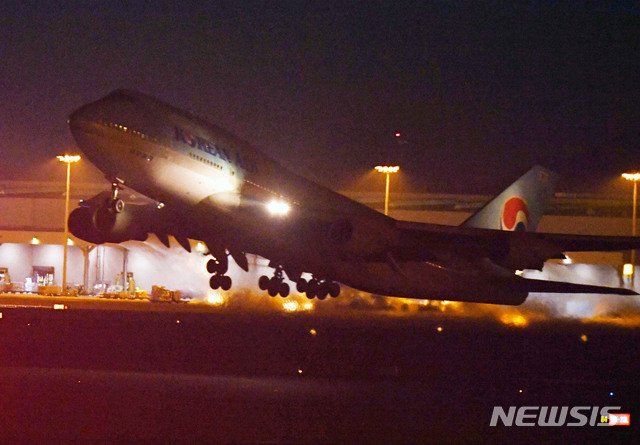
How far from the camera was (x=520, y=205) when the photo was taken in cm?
3175

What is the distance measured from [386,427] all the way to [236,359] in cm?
856

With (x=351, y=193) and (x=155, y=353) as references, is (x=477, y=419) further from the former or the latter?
(x=351, y=193)

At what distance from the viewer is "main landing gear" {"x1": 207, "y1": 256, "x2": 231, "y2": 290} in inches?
1069

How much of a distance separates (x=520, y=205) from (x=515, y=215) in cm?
55

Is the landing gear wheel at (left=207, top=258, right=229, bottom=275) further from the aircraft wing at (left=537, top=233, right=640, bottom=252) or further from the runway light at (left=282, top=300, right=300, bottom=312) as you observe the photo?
the aircraft wing at (left=537, top=233, right=640, bottom=252)

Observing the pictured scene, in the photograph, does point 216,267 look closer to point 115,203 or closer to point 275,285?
point 275,285

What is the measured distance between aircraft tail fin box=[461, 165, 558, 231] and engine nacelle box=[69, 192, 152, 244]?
11.3 metres

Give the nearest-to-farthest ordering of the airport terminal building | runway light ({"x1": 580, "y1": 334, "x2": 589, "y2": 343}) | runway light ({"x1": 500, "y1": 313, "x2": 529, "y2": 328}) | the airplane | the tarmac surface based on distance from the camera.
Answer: the tarmac surface, the airplane, runway light ({"x1": 580, "y1": 334, "x2": 589, "y2": 343}), runway light ({"x1": 500, "y1": 313, "x2": 529, "y2": 328}), the airport terminal building

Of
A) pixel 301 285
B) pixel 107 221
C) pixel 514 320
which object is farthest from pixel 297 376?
pixel 514 320

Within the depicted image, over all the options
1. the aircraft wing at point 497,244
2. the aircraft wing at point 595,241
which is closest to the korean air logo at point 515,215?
the aircraft wing at point 497,244

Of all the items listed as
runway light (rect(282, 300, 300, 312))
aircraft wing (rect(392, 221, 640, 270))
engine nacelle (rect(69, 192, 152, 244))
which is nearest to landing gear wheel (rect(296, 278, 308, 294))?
aircraft wing (rect(392, 221, 640, 270))

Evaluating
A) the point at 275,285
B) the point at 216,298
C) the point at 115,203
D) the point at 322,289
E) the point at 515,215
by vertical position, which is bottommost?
the point at 216,298

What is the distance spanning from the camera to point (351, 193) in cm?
6044

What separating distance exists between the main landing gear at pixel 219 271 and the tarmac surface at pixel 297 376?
1.38 m
